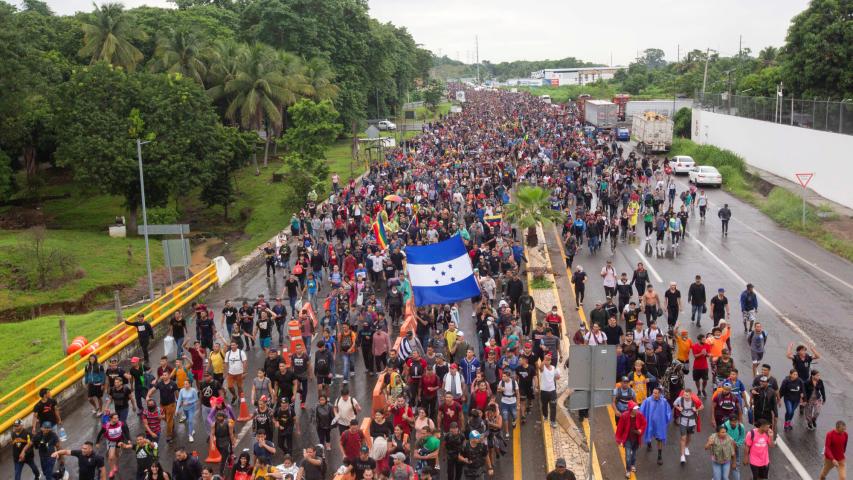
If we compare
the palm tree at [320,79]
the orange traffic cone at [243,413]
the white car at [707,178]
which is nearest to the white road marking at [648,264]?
the orange traffic cone at [243,413]

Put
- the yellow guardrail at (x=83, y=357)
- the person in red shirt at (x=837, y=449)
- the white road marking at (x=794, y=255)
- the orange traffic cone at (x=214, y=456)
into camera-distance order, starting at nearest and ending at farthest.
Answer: the person in red shirt at (x=837, y=449) < the orange traffic cone at (x=214, y=456) < the yellow guardrail at (x=83, y=357) < the white road marking at (x=794, y=255)

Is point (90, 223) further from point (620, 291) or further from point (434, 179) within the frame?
point (620, 291)

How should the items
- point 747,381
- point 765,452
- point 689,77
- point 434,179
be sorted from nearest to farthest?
point 765,452 → point 747,381 → point 434,179 → point 689,77

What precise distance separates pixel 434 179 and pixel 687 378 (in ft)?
77.8

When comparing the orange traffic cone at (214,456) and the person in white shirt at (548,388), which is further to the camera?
the person in white shirt at (548,388)

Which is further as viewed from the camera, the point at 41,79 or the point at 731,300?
the point at 41,79

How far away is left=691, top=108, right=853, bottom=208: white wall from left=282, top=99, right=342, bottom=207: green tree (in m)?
24.3

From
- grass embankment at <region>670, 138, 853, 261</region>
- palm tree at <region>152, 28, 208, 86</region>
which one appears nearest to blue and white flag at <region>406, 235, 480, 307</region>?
grass embankment at <region>670, 138, 853, 261</region>

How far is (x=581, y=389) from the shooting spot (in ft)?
32.7

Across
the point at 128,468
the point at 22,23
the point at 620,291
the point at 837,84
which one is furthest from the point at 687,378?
the point at 22,23

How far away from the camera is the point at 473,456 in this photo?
10.8 metres

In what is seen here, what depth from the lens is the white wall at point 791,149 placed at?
34422 mm

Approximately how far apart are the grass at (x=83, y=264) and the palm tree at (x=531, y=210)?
48.4 feet

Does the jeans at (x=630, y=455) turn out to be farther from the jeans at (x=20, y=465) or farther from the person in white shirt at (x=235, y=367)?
the jeans at (x=20, y=465)
